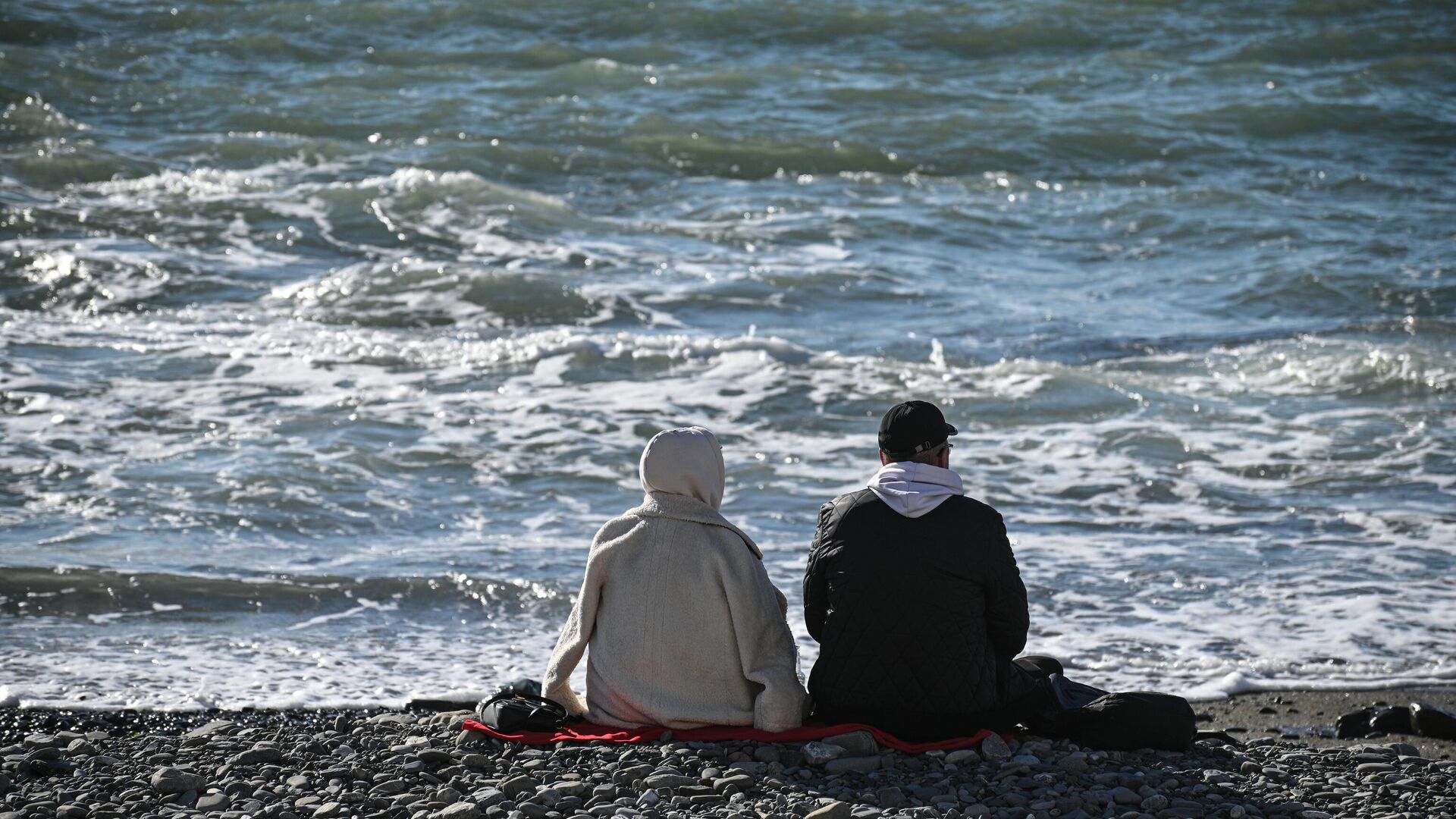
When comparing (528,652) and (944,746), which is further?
(528,652)

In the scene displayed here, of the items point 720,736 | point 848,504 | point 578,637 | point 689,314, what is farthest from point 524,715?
point 689,314

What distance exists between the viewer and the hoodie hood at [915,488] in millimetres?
4070

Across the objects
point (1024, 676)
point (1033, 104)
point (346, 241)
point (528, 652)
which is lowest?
point (528, 652)

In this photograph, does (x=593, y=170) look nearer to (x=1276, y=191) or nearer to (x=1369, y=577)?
(x=1276, y=191)

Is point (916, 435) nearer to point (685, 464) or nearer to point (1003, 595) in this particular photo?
point (1003, 595)

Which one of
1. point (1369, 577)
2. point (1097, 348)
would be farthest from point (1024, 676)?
point (1097, 348)

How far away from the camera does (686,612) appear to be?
4234mm

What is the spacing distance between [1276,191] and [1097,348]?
6906 millimetres

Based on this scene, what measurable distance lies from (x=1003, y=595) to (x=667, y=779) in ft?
3.44

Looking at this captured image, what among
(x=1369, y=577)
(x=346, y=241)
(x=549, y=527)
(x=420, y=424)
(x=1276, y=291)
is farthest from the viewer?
(x=346, y=241)

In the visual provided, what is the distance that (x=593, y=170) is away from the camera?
58.2 ft

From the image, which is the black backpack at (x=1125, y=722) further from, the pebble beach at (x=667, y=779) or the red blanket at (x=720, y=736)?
the red blanket at (x=720, y=736)

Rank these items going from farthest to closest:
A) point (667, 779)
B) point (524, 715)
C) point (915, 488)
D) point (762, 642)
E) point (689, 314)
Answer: point (689, 314)
point (524, 715)
point (762, 642)
point (915, 488)
point (667, 779)

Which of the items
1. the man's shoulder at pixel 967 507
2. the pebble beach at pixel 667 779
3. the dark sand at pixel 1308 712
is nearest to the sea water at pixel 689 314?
the dark sand at pixel 1308 712
